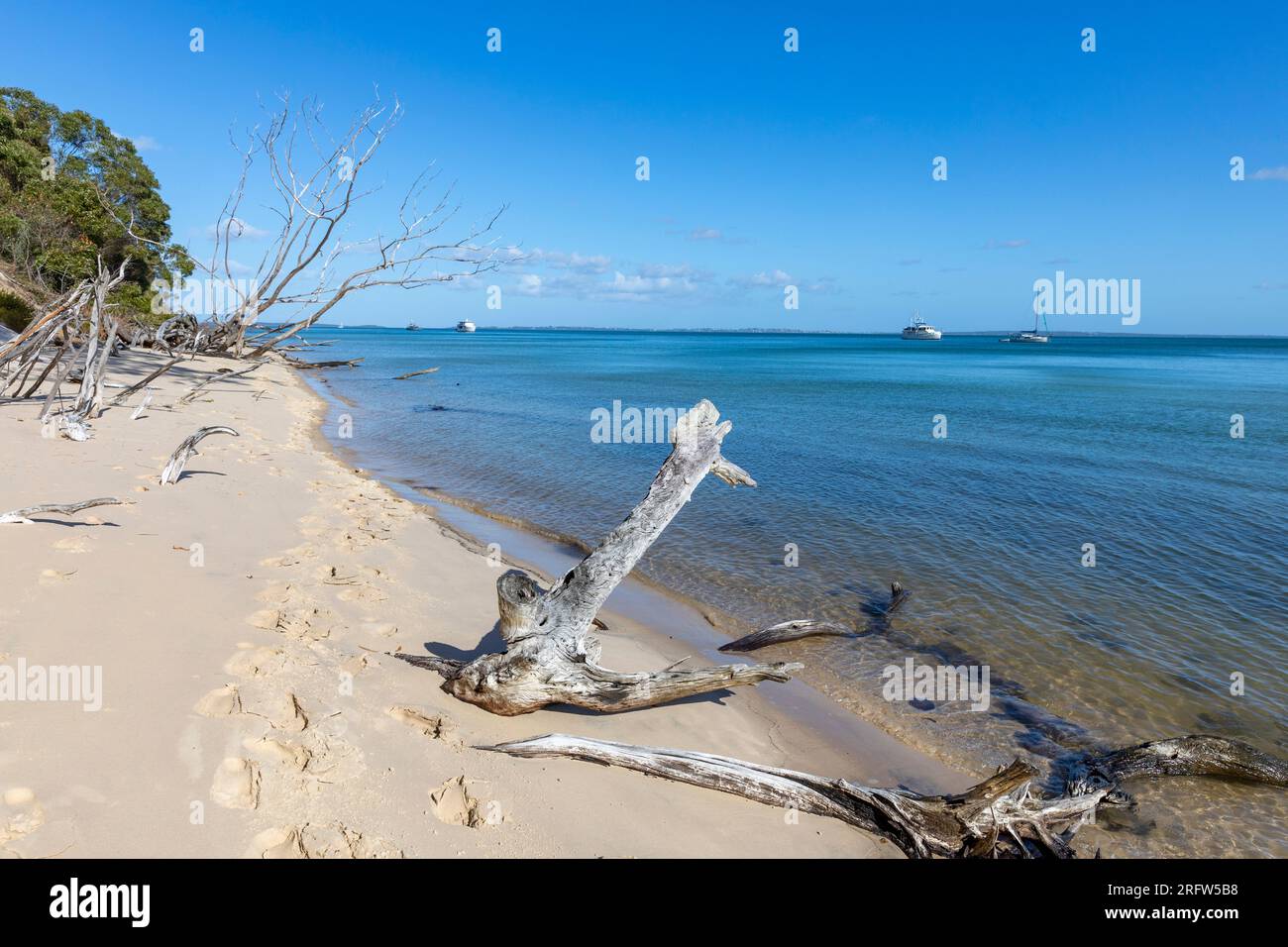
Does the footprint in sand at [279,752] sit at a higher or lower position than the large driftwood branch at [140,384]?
lower

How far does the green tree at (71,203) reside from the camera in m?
23.8

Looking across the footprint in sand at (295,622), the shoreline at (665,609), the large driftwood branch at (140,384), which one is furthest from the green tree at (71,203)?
the footprint in sand at (295,622)

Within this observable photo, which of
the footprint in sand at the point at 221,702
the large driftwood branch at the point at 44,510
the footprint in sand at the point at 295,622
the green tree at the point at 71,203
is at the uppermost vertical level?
the green tree at the point at 71,203

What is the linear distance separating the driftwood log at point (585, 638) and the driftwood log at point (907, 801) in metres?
0.54

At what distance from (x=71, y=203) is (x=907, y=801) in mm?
34599

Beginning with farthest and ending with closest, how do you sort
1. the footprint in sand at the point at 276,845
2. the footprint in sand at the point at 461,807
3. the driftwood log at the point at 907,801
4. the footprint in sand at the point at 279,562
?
the footprint in sand at the point at 279,562 → the driftwood log at the point at 907,801 → the footprint in sand at the point at 461,807 → the footprint in sand at the point at 276,845

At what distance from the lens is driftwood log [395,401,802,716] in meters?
5.23

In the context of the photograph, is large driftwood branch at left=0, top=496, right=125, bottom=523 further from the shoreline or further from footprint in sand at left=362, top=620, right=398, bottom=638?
the shoreline

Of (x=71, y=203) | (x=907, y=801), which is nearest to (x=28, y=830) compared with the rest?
(x=907, y=801)

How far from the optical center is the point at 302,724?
455cm

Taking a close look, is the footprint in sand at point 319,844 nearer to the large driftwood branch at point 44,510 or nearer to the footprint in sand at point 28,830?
the footprint in sand at point 28,830

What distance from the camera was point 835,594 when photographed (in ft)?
31.8

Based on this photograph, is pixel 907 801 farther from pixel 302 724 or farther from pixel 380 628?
pixel 380 628

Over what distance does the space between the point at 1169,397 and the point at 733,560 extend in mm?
39894
